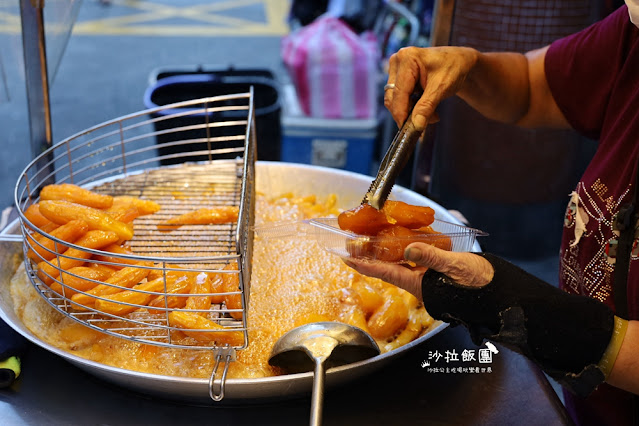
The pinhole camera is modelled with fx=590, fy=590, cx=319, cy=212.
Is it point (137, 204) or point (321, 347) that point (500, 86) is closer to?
point (321, 347)

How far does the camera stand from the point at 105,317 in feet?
3.81

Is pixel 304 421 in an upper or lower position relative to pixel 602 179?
lower

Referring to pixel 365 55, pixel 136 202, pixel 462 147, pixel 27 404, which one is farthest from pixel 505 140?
pixel 27 404

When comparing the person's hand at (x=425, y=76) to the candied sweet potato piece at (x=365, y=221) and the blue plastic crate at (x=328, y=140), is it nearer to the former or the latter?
the candied sweet potato piece at (x=365, y=221)

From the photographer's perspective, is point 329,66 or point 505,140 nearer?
point 505,140

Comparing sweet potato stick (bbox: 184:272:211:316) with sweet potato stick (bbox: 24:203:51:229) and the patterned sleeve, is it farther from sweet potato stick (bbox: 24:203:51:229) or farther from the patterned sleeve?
the patterned sleeve

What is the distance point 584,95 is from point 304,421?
0.98 m

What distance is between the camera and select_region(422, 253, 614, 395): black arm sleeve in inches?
36.9

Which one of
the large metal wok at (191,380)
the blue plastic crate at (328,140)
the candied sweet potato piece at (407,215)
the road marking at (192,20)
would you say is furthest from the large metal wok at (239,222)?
the road marking at (192,20)

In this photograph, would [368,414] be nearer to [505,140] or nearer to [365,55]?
[505,140]

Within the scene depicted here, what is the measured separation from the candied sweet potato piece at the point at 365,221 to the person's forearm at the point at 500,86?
551mm

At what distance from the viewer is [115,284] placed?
113 cm

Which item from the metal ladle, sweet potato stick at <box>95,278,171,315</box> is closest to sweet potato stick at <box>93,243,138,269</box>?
sweet potato stick at <box>95,278,171,315</box>

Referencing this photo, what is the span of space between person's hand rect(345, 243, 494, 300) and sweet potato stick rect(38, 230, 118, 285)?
527mm
